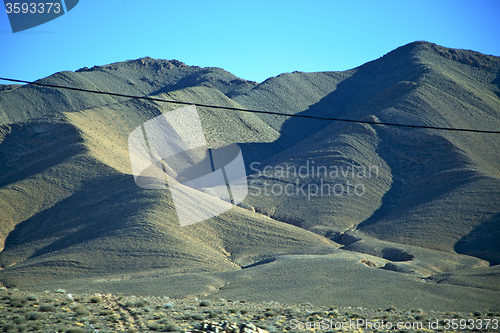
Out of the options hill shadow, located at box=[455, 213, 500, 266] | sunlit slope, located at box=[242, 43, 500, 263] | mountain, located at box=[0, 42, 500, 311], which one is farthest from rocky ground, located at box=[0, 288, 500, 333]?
sunlit slope, located at box=[242, 43, 500, 263]

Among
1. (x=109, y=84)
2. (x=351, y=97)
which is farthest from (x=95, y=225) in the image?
(x=109, y=84)

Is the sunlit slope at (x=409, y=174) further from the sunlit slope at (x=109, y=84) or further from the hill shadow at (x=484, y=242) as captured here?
the sunlit slope at (x=109, y=84)

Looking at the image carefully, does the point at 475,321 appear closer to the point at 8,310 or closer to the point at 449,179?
the point at 8,310

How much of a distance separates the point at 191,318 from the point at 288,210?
103ft

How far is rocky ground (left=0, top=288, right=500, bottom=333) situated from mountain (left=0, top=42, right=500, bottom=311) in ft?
16.3

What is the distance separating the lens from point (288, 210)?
151ft

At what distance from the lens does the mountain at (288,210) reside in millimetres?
27297

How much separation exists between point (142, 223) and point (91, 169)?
11956 millimetres

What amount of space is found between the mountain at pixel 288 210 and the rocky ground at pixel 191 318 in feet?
16.3

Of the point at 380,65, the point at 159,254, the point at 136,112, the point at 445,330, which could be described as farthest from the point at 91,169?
the point at 380,65

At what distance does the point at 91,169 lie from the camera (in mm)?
44000

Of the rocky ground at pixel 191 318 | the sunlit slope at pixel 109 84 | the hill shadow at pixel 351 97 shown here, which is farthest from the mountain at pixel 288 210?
the rocky ground at pixel 191 318

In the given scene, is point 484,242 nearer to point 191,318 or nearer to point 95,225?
point 191,318

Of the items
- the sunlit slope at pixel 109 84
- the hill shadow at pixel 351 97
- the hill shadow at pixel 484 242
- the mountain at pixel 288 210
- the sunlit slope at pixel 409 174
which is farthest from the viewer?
the sunlit slope at pixel 109 84
